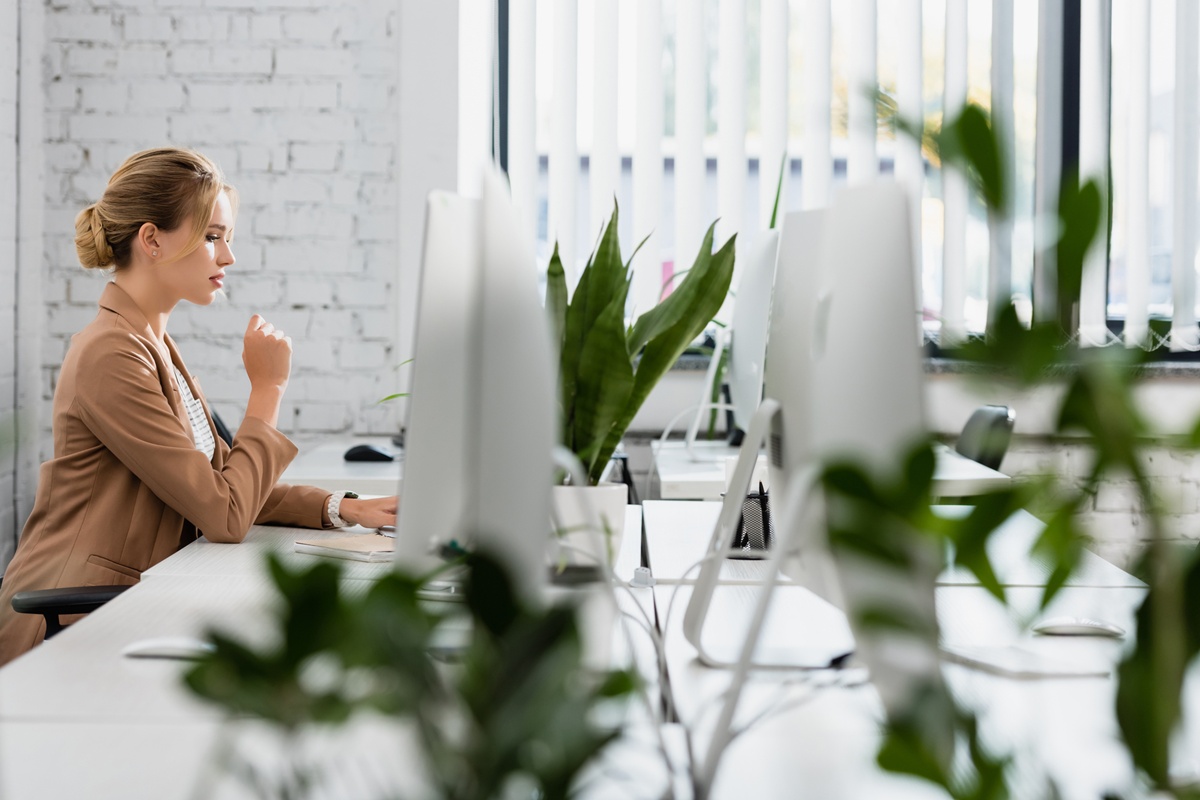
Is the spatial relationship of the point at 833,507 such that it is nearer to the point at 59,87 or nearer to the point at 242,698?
the point at 242,698

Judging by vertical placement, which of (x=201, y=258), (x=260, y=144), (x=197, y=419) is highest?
(x=260, y=144)

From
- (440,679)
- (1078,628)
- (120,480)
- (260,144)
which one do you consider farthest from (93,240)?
(440,679)

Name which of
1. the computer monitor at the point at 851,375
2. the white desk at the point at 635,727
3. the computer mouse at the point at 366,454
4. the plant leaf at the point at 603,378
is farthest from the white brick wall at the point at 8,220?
the computer monitor at the point at 851,375

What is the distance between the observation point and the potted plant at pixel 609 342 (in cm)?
117

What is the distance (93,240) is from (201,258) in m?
0.18

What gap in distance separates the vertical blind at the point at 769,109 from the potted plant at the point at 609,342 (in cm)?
209

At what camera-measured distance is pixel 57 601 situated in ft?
4.63

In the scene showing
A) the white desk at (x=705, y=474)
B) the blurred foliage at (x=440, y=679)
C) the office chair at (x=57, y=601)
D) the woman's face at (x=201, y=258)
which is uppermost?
the woman's face at (x=201, y=258)

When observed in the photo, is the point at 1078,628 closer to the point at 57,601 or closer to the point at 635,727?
the point at 635,727

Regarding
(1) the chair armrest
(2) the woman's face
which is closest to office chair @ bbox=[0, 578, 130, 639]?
(1) the chair armrest

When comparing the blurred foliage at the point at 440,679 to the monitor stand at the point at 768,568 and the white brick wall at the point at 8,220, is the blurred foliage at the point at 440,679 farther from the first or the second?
the white brick wall at the point at 8,220

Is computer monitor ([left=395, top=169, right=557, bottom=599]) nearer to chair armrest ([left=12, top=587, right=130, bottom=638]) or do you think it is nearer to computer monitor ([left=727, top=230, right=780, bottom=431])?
chair armrest ([left=12, top=587, right=130, bottom=638])

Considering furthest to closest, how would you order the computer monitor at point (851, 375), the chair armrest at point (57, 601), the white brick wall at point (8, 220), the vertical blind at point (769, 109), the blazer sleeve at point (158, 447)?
the vertical blind at point (769, 109), the white brick wall at point (8, 220), the blazer sleeve at point (158, 447), the chair armrest at point (57, 601), the computer monitor at point (851, 375)

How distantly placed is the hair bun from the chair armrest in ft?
2.13
